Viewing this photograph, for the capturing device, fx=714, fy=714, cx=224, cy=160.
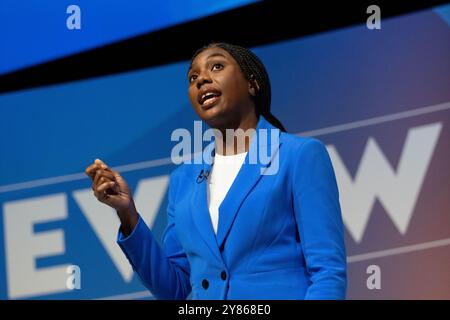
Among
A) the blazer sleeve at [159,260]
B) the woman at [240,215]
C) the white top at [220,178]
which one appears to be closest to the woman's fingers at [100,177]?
the woman at [240,215]

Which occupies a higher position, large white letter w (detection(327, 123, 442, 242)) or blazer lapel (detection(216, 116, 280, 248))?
large white letter w (detection(327, 123, 442, 242))

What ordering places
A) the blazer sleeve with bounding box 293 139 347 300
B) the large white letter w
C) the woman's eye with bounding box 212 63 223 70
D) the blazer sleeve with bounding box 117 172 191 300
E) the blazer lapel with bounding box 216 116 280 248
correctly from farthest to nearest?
the large white letter w < the woman's eye with bounding box 212 63 223 70 < the blazer sleeve with bounding box 117 172 191 300 < the blazer lapel with bounding box 216 116 280 248 < the blazer sleeve with bounding box 293 139 347 300

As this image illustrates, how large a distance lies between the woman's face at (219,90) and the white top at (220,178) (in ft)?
0.32

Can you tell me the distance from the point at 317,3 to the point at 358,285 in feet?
3.81

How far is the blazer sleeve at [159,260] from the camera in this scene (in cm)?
181

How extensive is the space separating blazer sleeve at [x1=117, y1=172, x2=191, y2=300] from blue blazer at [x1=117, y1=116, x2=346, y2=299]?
3cm

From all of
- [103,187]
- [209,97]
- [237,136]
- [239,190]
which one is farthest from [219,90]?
[103,187]

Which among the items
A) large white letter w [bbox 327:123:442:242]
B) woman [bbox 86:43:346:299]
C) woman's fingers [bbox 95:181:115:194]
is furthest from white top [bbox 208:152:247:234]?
large white letter w [bbox 327:123:442:242]

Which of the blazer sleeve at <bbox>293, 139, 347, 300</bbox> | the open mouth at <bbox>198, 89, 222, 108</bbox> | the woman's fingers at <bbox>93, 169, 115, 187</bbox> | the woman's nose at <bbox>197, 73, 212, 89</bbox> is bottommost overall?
the blazer sleeve at <bbox>293, 139, 347, 300</bbox>

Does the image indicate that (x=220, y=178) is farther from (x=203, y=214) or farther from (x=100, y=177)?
(x=100, y=177)

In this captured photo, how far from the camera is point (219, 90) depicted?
1873 millimetres

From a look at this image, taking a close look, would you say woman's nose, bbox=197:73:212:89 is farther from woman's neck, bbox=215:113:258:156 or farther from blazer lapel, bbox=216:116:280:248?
blazer lapel, bbox=216:116:280:248

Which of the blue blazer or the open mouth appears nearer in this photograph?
the blue blazer

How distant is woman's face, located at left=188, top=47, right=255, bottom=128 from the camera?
1868mm
